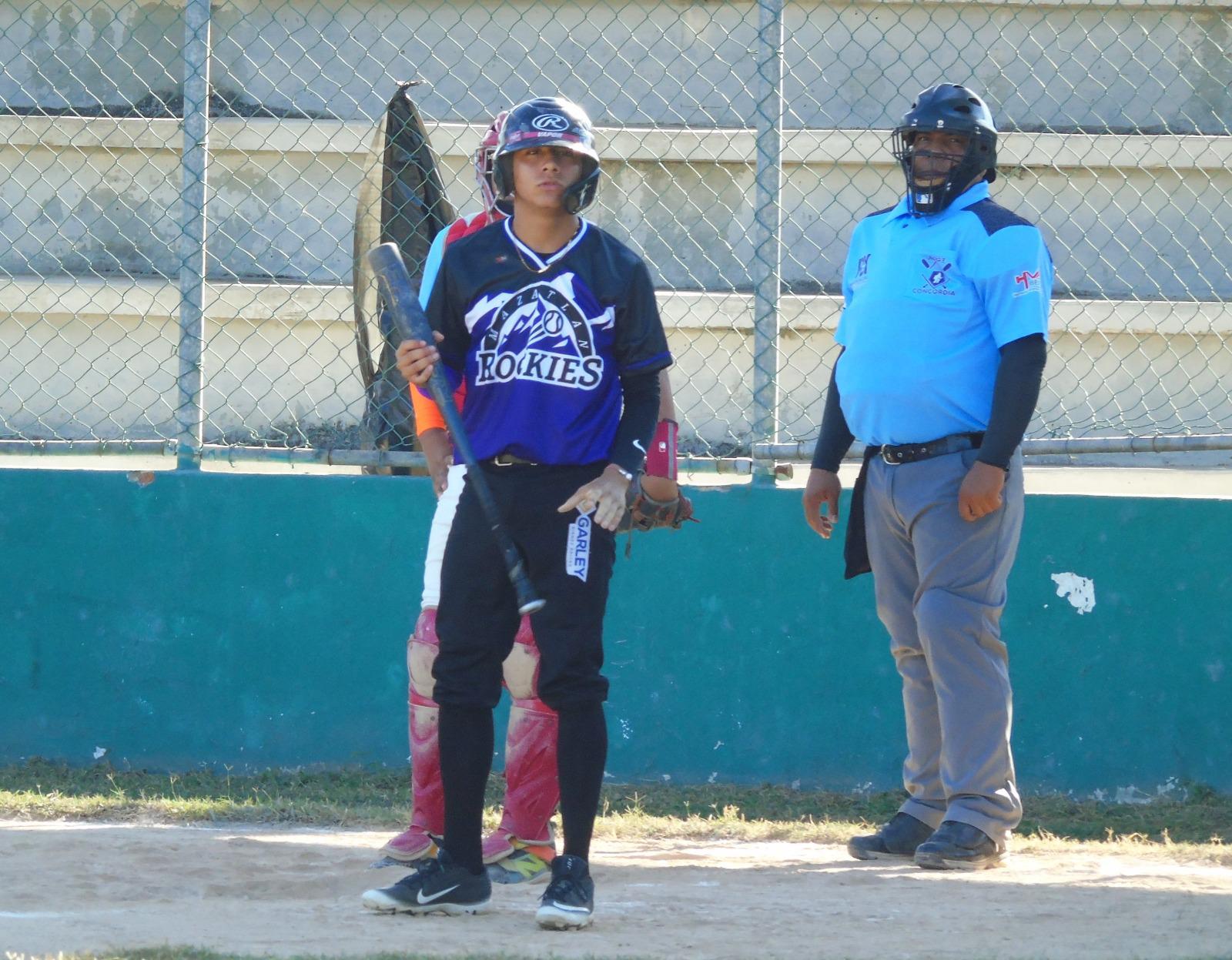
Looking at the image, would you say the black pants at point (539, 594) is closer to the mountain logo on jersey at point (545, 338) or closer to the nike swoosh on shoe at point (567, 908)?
the mountain logo on jersey at point (545, 338)

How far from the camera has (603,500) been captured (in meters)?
3.68

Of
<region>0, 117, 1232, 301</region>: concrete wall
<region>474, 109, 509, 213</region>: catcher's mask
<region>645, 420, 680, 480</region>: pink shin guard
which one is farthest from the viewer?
<region>0, 117, 1232, 301</region>: concrete wall

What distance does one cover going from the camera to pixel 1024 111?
337 inches

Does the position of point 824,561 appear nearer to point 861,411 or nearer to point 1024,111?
point 861,411

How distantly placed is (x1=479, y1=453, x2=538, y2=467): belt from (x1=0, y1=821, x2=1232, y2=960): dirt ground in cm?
111

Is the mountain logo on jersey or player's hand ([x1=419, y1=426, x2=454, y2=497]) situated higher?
the mountain logo on jersey

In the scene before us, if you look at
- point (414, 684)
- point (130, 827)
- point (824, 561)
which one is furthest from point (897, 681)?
point (130, 827)

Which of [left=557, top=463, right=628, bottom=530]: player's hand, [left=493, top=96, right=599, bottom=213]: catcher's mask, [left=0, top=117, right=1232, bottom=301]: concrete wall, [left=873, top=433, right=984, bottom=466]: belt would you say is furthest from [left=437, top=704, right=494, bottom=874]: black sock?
[left=0, top=117, right=1232, bottom=301]: concrete wall

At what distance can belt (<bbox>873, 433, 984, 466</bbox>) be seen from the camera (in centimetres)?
445

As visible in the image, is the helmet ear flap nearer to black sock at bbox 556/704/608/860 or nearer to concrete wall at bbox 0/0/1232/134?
black sock at bbox 556/704/608/860

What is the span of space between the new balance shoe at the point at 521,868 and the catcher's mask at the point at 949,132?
2.16 meters

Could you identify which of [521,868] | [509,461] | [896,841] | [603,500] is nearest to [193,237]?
[509,461]

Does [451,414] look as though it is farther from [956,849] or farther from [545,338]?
[956,849]

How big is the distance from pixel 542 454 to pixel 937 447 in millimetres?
1326
